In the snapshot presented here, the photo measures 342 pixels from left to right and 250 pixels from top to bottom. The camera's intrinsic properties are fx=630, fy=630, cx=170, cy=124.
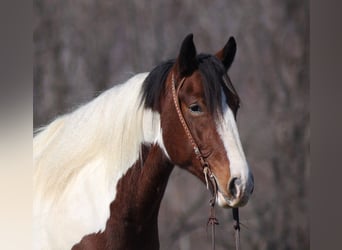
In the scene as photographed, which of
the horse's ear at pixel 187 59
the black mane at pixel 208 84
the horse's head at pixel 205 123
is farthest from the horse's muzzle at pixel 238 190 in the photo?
the horse's ear at pixel 187 59

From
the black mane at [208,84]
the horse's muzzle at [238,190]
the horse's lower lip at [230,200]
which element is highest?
the black mane at [208,84]

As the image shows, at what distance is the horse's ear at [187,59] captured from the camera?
1407mm

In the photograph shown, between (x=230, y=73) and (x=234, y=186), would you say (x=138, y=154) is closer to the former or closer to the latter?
(x=234, y=186)

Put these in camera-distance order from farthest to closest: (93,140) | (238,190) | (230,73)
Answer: (230,73) < (93,140) < (238,190)

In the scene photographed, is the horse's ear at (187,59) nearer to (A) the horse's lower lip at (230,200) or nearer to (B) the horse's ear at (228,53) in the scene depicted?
(B) the horse's ear at (228,53)

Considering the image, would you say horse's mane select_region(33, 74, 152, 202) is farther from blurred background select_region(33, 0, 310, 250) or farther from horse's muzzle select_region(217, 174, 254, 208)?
horse's muzzle select_region(217, 174, 254, 208)

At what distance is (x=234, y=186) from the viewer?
1353 millimetres

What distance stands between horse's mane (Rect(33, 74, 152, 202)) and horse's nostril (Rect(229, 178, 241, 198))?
0.73 feet

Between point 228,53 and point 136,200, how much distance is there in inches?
16.7

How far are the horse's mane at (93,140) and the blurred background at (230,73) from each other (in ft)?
0.16

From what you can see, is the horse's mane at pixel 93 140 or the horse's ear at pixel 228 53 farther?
the horse's ear at pixel 228 53

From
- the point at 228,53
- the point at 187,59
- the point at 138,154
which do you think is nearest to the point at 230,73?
the point at 228,53

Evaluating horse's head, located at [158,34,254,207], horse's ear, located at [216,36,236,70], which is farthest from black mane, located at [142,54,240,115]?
horse's ear, located at [216,36,236,70]

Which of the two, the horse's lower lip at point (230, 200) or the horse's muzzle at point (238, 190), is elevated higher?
the horse's muzzle at point (238, 190)
